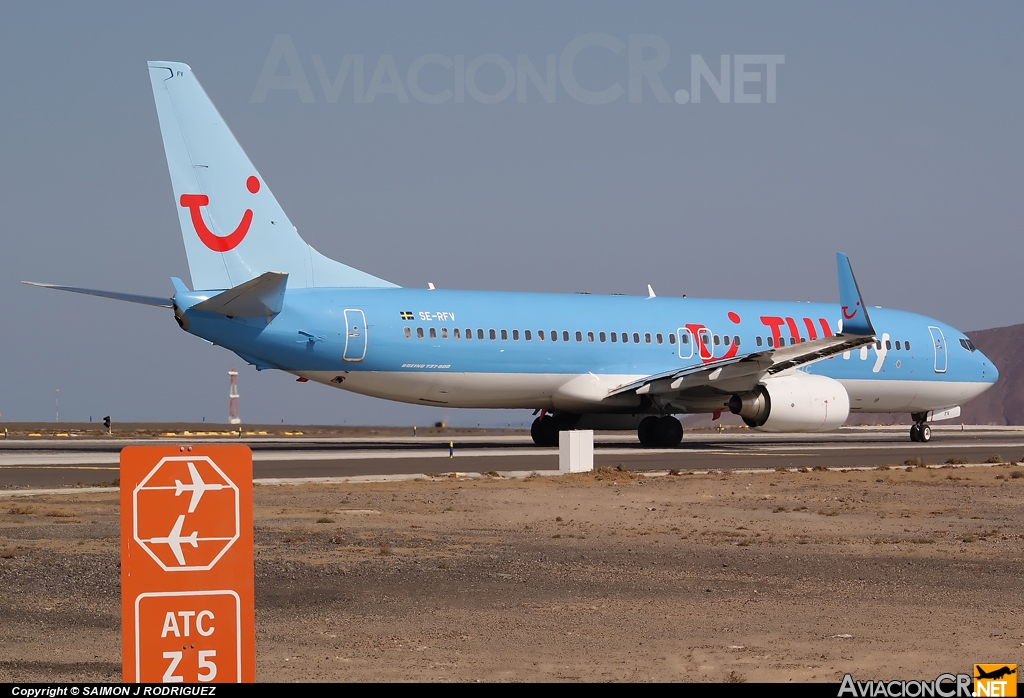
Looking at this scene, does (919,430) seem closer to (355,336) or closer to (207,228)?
(355,336)

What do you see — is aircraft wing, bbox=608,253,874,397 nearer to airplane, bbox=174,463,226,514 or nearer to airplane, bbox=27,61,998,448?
airplane, bbox=27,61,998,448

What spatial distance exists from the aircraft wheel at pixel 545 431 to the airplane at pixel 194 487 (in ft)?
103

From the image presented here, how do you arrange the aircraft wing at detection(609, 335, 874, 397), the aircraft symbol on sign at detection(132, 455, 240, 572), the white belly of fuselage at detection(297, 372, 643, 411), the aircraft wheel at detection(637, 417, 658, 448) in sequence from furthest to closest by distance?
the aircraft wheel at detection(637, 417, 658, 448) < the aircraft wing at detection(609, 335, 874, 397) < the white belly of fuselage at detection(297, 372, 643, 411) < the aircraft symbol on sign at detection(132, 455, 240, 572)

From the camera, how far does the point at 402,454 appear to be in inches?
1213

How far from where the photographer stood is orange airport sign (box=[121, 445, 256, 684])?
15.5 feet

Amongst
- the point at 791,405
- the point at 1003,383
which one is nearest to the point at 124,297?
the point at 791,405

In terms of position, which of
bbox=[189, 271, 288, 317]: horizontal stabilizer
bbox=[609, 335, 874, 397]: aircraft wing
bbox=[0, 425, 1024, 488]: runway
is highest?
bbox=[189, 271, 288, 317]: horizontal stabilizer

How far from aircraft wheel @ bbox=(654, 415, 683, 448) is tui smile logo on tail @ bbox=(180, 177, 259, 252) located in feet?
40.3

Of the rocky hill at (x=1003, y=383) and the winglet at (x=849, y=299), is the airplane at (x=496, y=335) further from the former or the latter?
the rocky hill at (x=1003, y=383)

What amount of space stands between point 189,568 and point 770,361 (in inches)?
1096

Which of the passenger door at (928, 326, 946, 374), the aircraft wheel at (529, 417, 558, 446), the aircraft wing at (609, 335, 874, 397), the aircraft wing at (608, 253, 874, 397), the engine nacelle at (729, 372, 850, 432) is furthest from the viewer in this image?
the passenger door at (928, 326, 946, 374)

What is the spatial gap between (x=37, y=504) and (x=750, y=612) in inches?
455

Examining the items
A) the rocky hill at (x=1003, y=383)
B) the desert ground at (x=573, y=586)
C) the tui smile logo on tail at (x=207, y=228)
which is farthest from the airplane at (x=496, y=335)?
the rocky hill at (x=1003, y=383)

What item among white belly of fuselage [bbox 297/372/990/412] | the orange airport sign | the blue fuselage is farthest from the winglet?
the orange airport sign
